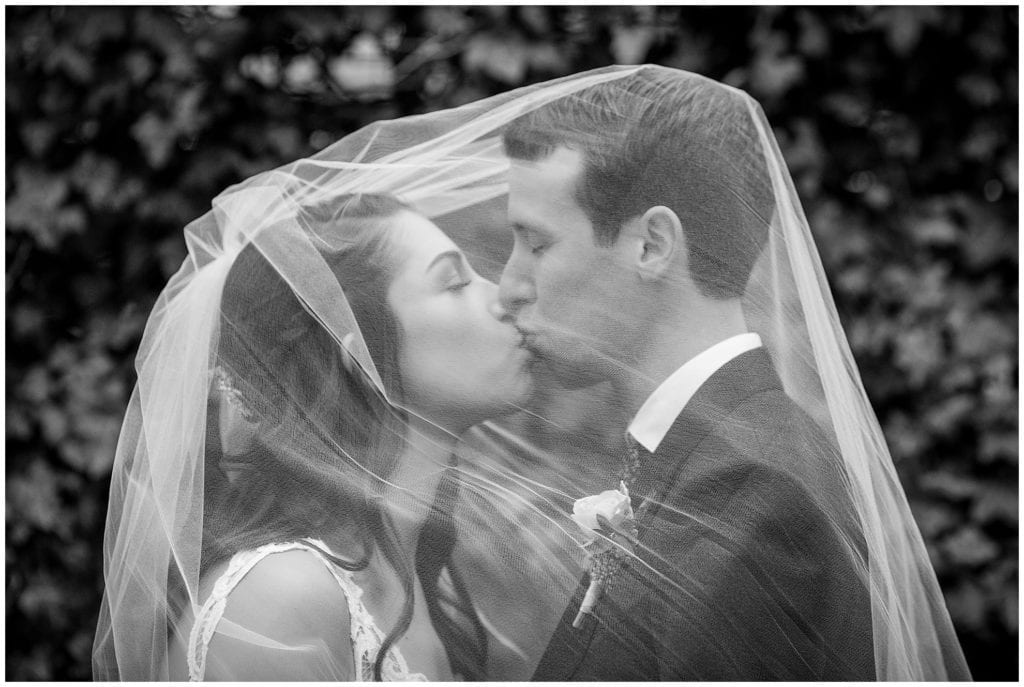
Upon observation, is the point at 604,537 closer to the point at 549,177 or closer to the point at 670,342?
the point at 670,342

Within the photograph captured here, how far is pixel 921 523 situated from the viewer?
2.46 m

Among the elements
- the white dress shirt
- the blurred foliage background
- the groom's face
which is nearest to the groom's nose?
the groom's face

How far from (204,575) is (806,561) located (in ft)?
2.85

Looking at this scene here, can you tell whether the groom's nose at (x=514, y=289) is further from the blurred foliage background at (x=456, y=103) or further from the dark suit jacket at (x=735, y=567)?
the blurred foliage background at (x=456, y=103)

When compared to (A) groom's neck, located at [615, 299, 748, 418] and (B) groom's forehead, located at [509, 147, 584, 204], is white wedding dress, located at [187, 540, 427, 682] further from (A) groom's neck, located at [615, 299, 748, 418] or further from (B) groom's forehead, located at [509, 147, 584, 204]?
(B) groom's forehead, located at [509, 147, 584, 204]

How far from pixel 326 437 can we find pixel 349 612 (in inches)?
10.0

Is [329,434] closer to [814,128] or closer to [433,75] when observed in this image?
[433,75]

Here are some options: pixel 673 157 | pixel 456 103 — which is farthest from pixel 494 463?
pixel 456 103

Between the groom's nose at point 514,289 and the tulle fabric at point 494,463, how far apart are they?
21mm

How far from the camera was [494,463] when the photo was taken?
51.0 inches

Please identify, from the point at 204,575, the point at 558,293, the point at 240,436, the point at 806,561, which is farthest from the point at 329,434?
the point at 806,561

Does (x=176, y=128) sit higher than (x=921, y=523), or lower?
higher

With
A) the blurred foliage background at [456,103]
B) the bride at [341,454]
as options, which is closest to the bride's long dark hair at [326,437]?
the bride at [341,454]

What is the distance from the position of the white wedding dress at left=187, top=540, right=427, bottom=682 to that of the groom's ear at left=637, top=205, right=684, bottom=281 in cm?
61
